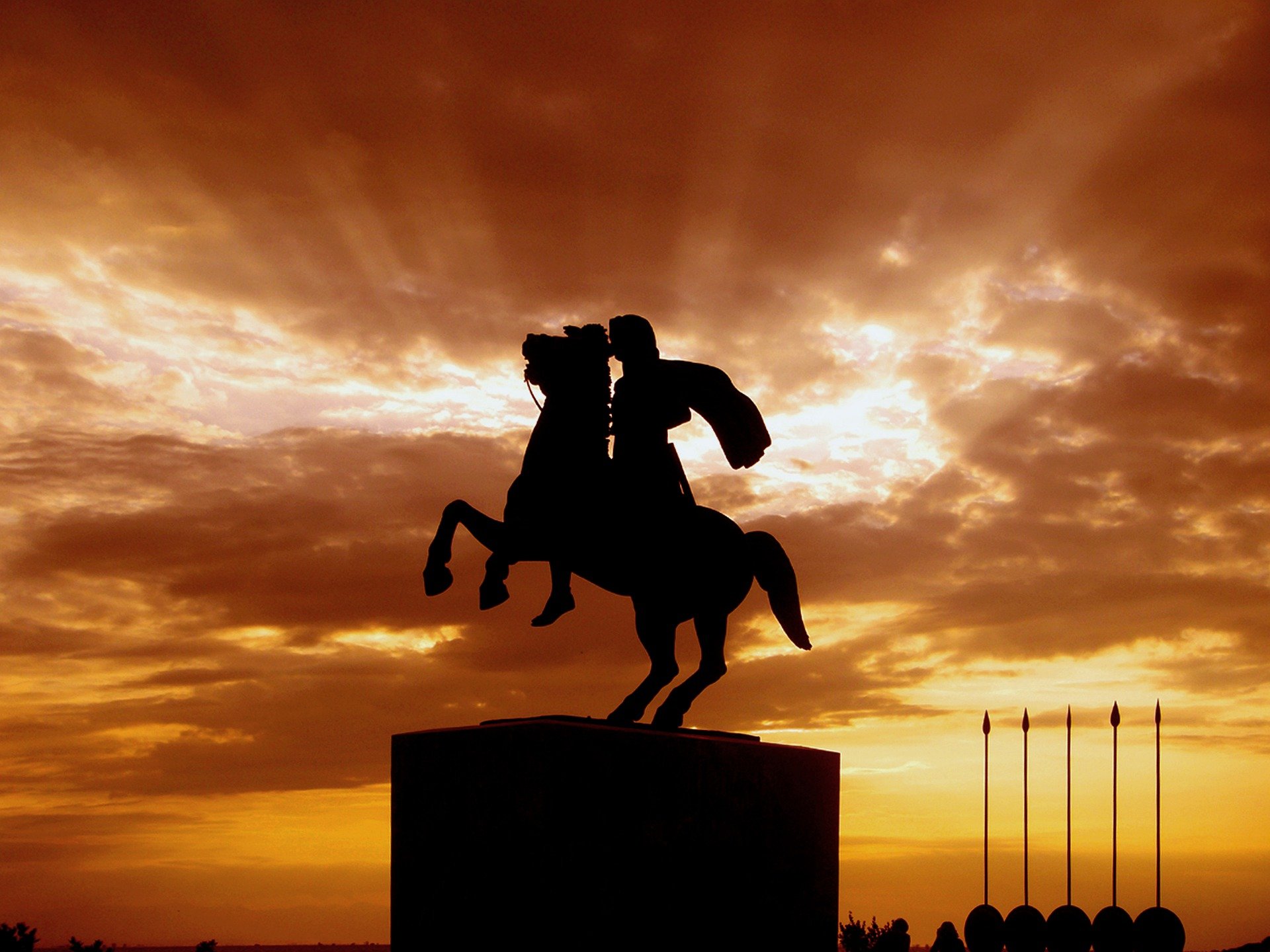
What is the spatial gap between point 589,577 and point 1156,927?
86.9ft

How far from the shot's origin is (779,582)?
40.6 ft

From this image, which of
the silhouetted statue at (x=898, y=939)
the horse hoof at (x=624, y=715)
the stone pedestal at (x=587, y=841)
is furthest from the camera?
the silhouetted statue at (x=898, y=939)

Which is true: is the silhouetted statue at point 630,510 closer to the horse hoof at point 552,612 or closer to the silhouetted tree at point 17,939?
the horse hoof at point 552,612

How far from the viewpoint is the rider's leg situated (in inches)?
442

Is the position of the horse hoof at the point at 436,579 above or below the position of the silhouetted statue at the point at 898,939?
above

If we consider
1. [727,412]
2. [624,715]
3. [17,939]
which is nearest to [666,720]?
[624,715]

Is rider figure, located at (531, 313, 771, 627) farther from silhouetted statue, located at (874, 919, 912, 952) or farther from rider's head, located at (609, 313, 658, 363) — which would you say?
silhouetted statue, located at (874, 919, 912, 952)

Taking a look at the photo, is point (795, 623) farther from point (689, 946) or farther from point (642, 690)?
point (689, 946)

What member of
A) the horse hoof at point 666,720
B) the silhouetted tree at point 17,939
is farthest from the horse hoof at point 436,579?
the silhouetted tree at point 17,939

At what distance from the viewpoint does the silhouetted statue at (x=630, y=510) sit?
11.1 meters

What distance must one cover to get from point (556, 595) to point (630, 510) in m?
0.90

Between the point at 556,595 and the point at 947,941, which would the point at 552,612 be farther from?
the point at 947,941

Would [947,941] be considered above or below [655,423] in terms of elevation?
below

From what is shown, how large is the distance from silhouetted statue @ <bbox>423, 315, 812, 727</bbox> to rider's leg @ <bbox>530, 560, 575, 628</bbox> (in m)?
0.01
